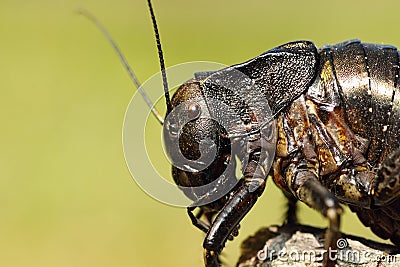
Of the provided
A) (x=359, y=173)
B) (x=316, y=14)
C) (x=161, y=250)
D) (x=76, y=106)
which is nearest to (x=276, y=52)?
(x=359, y=173)

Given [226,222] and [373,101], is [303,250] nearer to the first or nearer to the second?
[226,222]

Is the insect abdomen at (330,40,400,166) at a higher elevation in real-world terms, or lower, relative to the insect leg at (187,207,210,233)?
higher

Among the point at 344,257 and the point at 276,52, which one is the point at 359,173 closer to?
the point at 344,257

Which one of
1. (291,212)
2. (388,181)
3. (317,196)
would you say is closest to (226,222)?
(317,196)

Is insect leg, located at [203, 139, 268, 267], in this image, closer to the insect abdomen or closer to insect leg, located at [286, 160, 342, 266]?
insect leg, located at [286, 160, 342, 266]

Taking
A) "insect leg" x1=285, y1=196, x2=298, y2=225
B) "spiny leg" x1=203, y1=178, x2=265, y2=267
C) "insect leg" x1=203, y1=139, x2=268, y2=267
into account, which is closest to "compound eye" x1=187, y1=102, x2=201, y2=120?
"insect leg" x1=203, y1=139, x2=268, y2=267
